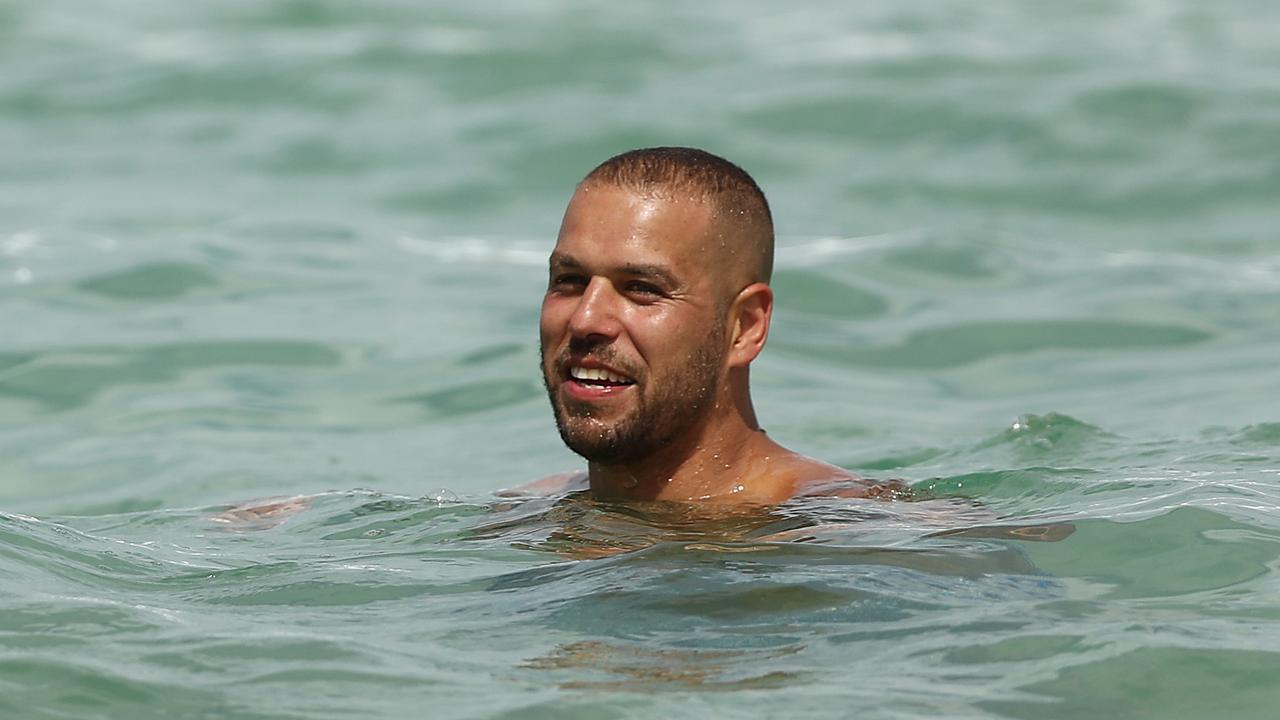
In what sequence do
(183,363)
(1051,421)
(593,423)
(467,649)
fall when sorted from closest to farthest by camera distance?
(467,649) < (593,423) < (1051,421) < (183,363)

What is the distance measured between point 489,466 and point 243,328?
2.70 m

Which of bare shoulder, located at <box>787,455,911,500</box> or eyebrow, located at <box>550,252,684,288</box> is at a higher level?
eyebrow, located at <box>550,252,684,288</box>

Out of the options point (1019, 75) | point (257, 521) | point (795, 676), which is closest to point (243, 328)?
point (257, 521)

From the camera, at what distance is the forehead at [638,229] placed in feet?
18.9

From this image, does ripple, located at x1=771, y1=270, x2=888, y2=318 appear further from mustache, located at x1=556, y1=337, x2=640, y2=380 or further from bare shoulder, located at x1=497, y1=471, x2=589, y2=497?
mustache, located at x1=556, y1=337, x2=640, y2=380

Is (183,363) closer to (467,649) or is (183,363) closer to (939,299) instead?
(939,299)

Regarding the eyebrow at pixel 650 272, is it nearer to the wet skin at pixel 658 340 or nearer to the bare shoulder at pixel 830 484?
the wet skin at pixel 658 340

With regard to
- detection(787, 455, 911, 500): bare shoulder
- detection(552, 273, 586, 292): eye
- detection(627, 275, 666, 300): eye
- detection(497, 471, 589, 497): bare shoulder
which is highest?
detection(552, 273, 586, 292): eye

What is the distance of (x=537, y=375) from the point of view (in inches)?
383

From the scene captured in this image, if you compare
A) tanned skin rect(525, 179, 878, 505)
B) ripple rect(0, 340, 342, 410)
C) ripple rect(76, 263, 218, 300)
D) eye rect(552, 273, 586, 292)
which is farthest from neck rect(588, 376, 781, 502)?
ripple rect(76, 263, 218, 300)

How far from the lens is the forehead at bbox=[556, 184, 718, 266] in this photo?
5762 millimetres

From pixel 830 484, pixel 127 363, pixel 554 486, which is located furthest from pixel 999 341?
pixel 830 484

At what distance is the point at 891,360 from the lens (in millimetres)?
10102

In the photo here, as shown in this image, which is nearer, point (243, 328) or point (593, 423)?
point (593, 423)
